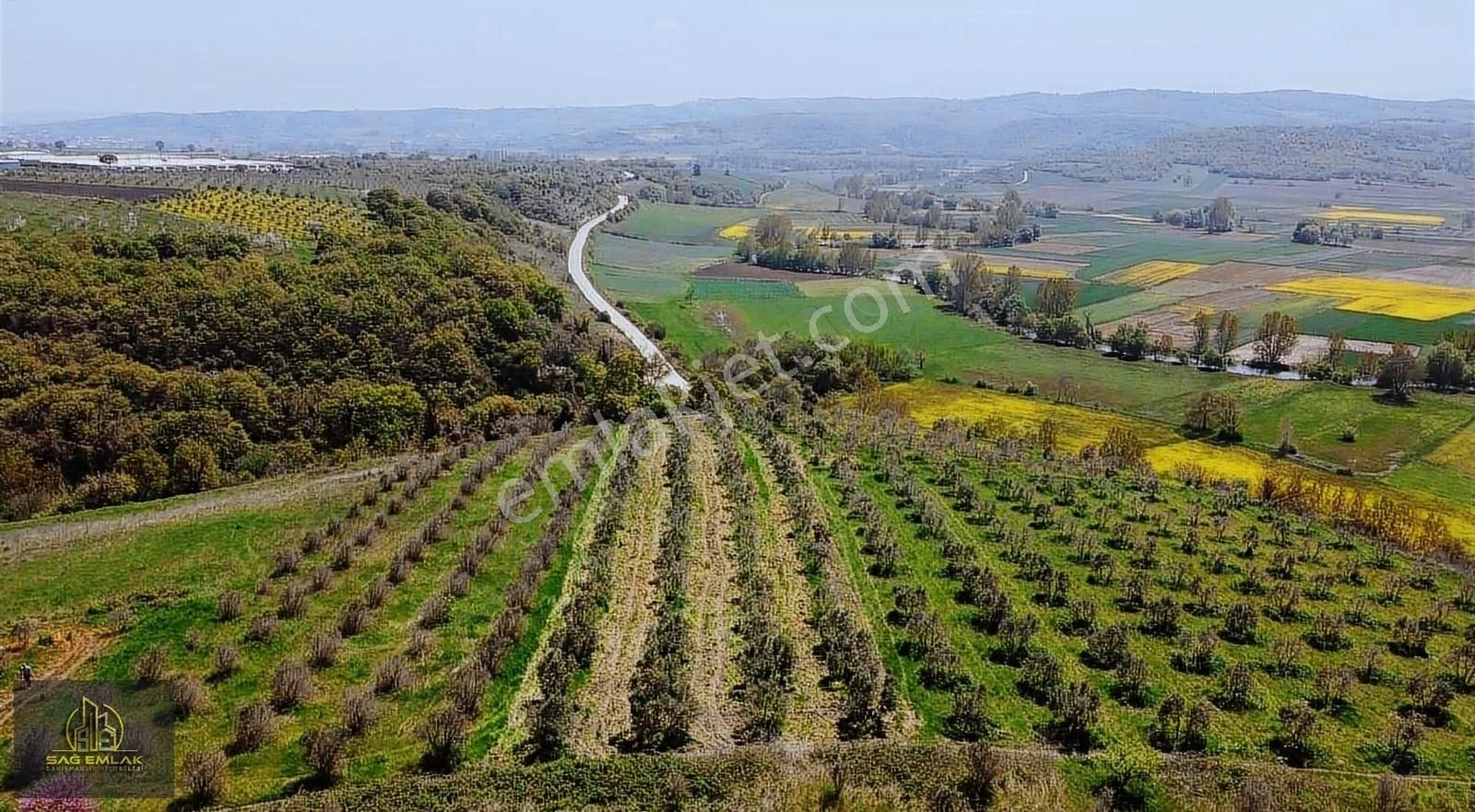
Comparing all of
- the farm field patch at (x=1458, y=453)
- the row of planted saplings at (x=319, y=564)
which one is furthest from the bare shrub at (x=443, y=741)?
the farm field patch at (x=1458, y=453)

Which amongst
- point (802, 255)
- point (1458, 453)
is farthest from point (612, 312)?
point (1458, 453)

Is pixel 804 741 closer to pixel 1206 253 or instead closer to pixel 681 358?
pixel 681 358

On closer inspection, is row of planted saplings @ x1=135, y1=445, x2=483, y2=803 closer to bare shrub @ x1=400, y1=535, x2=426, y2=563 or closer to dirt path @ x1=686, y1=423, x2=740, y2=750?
bare shrub @ x1=400, y1=535, x2=426, y2=563

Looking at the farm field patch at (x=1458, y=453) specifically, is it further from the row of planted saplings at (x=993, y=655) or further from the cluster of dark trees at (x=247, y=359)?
the cluster of dark trees at (x=247, y=359)

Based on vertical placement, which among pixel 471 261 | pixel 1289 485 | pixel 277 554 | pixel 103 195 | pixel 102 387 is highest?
pixel 103 195

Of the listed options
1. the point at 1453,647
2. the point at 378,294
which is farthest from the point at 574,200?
the point at 1453,647

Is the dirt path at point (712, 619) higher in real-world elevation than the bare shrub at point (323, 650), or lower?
lower
